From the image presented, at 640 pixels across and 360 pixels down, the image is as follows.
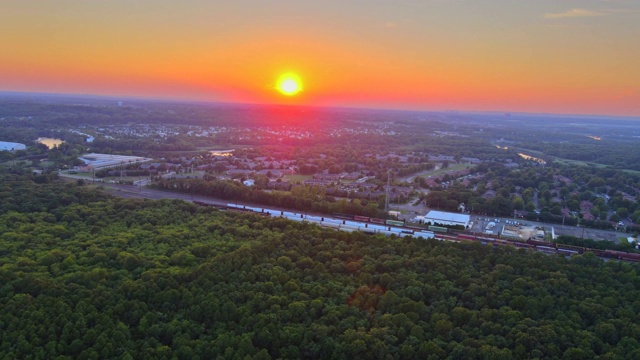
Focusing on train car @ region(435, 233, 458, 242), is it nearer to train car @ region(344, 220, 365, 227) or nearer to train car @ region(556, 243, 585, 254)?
train car @ region(344, 220, 365, 227)

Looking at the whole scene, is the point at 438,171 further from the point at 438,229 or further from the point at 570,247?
the point at 570,247

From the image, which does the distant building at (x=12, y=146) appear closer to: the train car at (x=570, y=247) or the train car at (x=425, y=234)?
the train car at (x=425, y=234)

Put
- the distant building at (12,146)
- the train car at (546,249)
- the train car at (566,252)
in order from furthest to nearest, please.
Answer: the distant building at (12,146) < the train car at (546,249) < the train car at (566,252)

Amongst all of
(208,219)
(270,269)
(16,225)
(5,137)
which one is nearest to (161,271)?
(270,269)

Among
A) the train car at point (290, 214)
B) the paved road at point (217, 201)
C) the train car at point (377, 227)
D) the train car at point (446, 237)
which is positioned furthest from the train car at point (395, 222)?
the train car at point (290, 214)

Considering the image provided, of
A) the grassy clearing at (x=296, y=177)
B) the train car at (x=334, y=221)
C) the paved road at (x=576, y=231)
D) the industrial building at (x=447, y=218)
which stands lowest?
the paved road at (x=576, y=231)

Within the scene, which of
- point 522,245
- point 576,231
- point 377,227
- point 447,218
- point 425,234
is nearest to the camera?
point 522,245

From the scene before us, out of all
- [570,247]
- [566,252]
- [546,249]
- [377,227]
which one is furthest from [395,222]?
[570,247]
